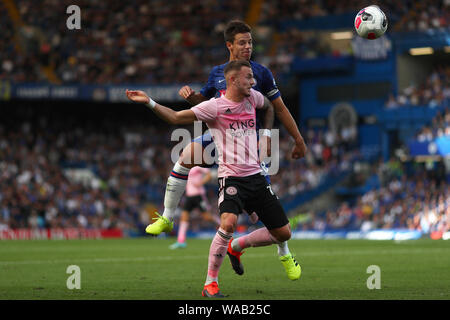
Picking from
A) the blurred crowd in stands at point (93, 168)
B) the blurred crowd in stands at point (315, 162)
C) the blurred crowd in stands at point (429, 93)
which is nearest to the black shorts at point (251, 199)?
the blurred crowd in stands at point (93, 168)

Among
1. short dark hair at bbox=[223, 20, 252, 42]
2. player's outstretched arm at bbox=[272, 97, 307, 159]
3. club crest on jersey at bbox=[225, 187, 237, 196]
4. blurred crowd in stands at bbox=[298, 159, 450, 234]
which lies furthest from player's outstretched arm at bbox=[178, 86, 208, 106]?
blurred crowd in stands at bbox=[298, 159, 450, 234]

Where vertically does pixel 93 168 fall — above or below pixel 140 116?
below

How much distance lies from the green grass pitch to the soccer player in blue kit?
43 centimetres

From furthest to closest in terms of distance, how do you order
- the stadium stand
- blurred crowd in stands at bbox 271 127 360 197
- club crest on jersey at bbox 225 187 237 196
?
blurred crowd in stands at bbox 271 127 360 197 → the stadium stand → club crest on jersey at bbox 225 187 237 196

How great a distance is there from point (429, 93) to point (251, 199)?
94.7 feet

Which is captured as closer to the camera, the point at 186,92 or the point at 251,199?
the point at 251,199

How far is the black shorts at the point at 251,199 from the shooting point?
8.59m

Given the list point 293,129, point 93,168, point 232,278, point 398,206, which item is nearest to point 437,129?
point 398,206

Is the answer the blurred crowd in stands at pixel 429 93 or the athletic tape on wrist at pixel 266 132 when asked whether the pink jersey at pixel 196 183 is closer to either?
the athletic tape on wrist at pixel 266 132

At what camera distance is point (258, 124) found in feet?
31.3

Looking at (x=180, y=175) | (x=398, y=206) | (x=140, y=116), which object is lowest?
(x=398, y=206)

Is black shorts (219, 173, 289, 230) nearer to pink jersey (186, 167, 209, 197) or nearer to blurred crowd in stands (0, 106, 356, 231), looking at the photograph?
pink jersey (186, 167, 209, 197)

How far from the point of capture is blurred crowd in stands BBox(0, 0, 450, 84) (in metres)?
38.6

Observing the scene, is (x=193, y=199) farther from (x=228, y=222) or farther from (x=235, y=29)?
(x=228, y=222)
